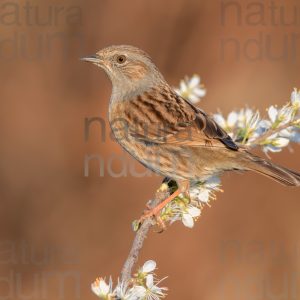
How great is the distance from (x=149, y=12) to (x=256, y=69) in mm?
1578

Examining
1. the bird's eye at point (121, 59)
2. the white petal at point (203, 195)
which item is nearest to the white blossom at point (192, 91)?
the bird's eye at point (121, 59)

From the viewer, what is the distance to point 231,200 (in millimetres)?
8047

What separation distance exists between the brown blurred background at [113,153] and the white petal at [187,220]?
134 inches

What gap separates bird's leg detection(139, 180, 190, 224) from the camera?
428 cm

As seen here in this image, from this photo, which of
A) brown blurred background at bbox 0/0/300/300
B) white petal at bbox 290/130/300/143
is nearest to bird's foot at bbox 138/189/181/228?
white petal at bbox 290/130/300/143

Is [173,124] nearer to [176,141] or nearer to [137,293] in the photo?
[176,141]

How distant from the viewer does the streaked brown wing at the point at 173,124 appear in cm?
464

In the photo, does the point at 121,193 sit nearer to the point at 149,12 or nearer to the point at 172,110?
the point at 149,12

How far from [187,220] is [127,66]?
1.77 meters

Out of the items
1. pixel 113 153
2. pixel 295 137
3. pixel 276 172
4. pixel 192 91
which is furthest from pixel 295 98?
pixel 113 153

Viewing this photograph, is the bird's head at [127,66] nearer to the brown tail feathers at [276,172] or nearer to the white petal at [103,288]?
the brown tail feathers at [276,172]

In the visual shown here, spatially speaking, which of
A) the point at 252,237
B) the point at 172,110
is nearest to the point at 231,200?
the point at 252,237

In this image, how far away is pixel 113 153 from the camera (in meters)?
8.12

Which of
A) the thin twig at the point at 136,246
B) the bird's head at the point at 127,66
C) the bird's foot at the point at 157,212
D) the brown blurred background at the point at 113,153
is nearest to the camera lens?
the thin twig at the point at 136,246
